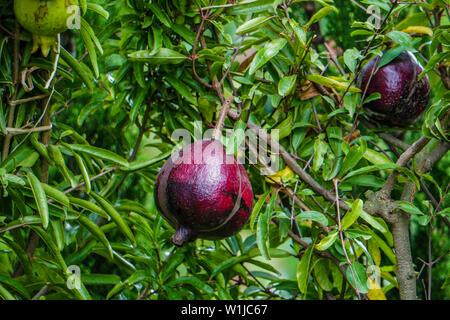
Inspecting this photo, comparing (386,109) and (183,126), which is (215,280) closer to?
(183,126)

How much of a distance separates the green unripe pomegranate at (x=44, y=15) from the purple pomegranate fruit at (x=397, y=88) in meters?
0.60

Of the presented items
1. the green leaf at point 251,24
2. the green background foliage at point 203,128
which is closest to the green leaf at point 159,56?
the green background foliage at point 203,128

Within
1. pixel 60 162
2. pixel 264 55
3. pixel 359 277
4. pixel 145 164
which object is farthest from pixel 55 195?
pixel 359 277

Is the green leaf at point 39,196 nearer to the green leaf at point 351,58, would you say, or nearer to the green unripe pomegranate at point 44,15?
the green unripe pomegranate at point 44,15

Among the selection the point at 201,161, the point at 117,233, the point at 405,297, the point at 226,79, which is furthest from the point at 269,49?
the point at 117,233

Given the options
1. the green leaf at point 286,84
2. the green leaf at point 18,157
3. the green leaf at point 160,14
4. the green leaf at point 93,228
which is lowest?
the green leaf at point 93,228

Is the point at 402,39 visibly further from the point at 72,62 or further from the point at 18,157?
the point at 18,157

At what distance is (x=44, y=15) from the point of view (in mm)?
830

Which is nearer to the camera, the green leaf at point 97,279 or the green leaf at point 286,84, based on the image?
the green leaf at point 286,84

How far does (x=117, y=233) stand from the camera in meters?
1.57

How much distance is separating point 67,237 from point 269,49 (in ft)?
2.40

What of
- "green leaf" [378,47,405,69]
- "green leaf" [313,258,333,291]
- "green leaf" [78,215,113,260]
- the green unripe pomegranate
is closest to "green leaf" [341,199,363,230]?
"green leaf" [313,258,333,291]

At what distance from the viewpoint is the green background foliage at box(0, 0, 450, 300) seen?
949 millimetres

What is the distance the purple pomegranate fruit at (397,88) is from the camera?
42.5 inches
